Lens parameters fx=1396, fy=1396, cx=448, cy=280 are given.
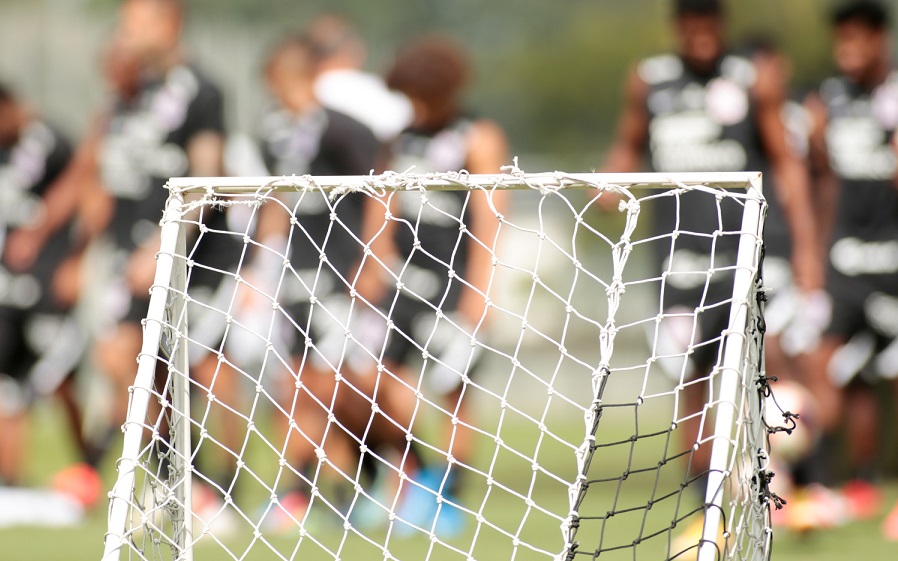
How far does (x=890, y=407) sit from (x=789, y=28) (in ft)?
12.2

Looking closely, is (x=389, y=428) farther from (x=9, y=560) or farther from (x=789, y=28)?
(x=789, y=28)

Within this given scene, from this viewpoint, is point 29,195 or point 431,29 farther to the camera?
point 431,29

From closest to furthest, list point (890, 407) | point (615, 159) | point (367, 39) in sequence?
Result: point (615, 159)
point (890, 407)
point (367, 39)

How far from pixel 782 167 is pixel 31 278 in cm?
373

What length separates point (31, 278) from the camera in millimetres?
7000

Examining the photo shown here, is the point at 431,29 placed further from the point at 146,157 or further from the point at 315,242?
the point at 315,242

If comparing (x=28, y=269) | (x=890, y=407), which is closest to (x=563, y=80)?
(x=890, y=407)

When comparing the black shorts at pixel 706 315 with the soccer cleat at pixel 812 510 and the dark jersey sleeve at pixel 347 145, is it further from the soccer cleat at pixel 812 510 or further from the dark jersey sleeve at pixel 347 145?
the dark jersey sleeve at pixel 347 145

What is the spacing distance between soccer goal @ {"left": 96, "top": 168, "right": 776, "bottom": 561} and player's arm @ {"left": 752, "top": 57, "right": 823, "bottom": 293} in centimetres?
36

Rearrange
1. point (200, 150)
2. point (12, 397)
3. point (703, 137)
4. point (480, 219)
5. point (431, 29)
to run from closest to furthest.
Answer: point (703, 137), point (480, 219), point (200, 150), point (12, 397), point (431, 29)

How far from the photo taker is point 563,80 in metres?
12.3

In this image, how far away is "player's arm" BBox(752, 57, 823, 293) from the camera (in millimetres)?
5578

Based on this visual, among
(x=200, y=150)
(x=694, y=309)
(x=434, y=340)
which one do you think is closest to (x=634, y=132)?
(x=694, y=309)

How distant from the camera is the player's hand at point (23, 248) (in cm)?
701
